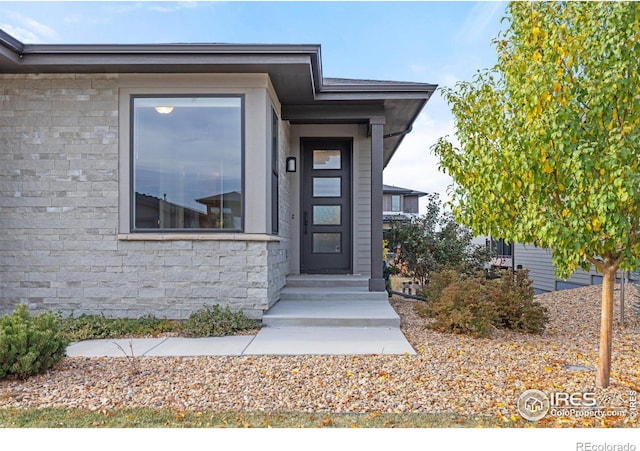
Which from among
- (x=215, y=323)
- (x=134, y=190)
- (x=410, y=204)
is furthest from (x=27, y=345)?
(x=410, y=204)

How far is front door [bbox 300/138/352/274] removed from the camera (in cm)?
798

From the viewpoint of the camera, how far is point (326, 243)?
802cm

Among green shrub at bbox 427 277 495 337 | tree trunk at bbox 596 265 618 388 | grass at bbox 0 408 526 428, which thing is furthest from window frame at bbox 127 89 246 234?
tree trunk at bbox 596 265 618 388

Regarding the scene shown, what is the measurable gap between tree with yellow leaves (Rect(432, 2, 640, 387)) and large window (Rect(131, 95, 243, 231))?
298 centimetres

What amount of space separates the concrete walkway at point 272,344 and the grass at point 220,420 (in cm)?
116

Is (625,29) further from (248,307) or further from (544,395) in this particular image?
(248,307)

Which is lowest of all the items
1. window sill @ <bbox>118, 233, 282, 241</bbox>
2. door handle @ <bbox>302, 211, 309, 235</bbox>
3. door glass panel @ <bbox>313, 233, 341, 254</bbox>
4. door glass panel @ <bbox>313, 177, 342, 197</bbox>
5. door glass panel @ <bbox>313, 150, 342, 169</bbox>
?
door glass panel @ <bbox>313, 233, 341, 254</bbox>

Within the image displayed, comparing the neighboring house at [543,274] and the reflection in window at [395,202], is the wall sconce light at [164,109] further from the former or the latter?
the reflection in window at [395,202]

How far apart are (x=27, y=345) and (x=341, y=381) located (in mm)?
2411

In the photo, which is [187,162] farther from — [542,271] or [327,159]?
[542,271]

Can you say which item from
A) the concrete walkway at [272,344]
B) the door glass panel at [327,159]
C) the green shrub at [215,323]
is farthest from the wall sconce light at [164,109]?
the door glass panel at [327,159]

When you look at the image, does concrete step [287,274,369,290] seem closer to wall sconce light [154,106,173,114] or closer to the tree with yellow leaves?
wall sconce light [154,106,173,114]

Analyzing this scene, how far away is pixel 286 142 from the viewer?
24.6 ft

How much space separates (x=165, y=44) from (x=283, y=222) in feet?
9.96
